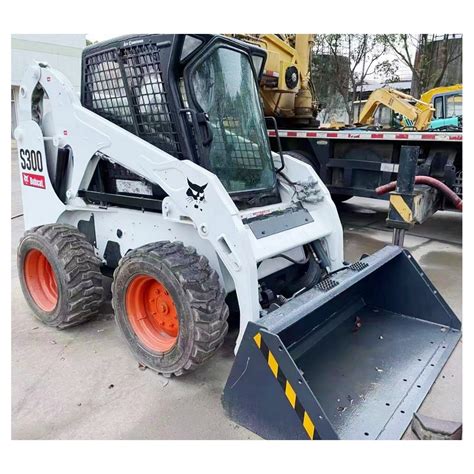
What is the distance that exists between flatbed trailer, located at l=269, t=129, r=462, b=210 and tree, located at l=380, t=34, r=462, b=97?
10.4 meters

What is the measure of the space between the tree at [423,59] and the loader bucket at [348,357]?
1417 cm

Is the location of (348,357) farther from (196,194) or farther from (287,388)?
(196,194)

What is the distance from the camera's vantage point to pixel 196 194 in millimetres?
2705

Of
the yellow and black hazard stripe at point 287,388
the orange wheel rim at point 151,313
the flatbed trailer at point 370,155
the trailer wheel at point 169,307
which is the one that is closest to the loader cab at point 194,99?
the trailer wheel at point 169,307

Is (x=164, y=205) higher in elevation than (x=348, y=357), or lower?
higher

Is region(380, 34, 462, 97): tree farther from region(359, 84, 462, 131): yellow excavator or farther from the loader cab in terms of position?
the loader cab

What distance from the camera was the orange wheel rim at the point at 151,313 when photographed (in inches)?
116

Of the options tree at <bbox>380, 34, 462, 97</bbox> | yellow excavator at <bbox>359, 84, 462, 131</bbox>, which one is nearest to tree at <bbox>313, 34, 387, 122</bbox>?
tree at <bbox>380, 34, 462, 97</bbox>

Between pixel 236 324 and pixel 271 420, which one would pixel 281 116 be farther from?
pixel 271 420

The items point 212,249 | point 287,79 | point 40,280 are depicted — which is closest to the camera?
point 212,249

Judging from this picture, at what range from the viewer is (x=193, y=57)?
2.92 m

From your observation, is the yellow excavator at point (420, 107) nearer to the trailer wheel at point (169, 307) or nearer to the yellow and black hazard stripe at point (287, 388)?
the trailer wheel at point (169, 307)

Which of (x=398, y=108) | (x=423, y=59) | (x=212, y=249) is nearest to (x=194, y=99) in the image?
(x=212, y=249)

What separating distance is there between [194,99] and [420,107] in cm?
685
